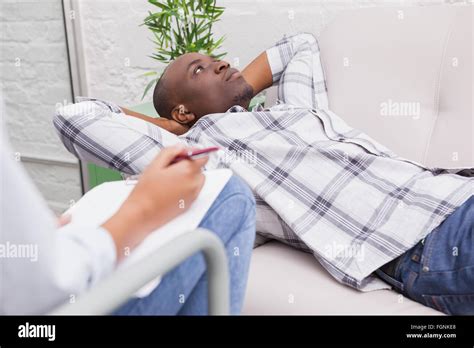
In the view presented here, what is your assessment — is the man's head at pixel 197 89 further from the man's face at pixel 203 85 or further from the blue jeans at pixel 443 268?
the blue jeans at pixel 443 268

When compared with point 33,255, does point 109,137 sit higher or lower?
lower

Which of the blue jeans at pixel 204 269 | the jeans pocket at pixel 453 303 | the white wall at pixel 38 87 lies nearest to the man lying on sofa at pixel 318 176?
the jeans pocket at pixel 453 303

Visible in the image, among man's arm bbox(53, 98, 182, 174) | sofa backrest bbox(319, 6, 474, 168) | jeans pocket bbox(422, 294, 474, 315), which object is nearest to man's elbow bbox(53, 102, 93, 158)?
man's arm bbox(53, 98, 182, 174)

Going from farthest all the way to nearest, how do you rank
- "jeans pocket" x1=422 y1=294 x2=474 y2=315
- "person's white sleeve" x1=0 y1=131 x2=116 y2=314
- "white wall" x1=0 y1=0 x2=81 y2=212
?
"white wall" x1=0 y1=0 x2=81 y2=212 → "jeans pocket" x1=422 y1=294 x2=474 y2=315 → "person's white sleeve" x1=0 y1=131 x2=116 y2=314

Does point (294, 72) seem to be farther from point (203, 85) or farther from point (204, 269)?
point (204, 269)

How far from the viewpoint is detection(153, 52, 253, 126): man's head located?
154 cm

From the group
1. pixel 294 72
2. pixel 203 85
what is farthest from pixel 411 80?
pixel 203 85

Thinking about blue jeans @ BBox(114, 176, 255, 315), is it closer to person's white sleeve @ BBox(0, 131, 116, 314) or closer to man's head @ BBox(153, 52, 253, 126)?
person's white sleeve @ BBox(0, 131, 116, 314)

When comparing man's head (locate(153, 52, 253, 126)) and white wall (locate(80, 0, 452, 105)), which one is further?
white wall (locate(80, 0, 452, 105))

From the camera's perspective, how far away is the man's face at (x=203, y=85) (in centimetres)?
153

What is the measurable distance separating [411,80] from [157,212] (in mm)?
1057

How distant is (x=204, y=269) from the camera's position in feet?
2.55

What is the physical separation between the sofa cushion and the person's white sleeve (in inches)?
23.8
